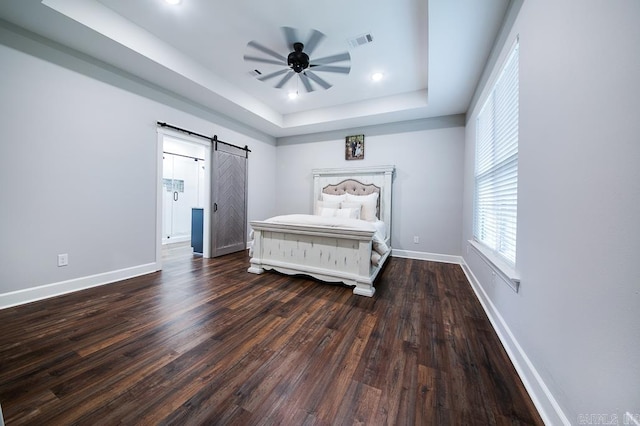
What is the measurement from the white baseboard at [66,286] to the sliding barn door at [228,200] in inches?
49.1

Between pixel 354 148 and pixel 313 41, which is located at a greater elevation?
pixel 313 41

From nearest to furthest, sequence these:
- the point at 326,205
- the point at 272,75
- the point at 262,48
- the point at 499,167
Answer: the point at 499,167 → the point at 262,48 → the point at 272,75 → the point at 326,205

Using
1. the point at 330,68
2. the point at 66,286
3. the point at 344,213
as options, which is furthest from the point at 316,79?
the point at 66,286

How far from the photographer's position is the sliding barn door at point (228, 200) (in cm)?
413

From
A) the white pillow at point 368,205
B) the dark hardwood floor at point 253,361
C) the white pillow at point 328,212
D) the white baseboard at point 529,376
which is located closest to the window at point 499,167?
the white baseboard at point 529,376

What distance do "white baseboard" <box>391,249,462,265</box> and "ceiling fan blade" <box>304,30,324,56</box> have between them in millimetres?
3584

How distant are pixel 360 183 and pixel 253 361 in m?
3.76

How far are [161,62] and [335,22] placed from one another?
210 cm

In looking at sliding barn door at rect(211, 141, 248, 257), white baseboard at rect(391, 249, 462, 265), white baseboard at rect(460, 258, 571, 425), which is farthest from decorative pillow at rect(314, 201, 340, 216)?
white baseboard at rect(460, 258, 571, 425)

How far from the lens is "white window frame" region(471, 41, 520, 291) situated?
180 centimetres

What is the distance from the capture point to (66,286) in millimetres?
2449

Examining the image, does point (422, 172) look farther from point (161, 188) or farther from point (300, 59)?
point (161, 188)

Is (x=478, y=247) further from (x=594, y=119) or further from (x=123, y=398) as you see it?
(x=123, y=398)

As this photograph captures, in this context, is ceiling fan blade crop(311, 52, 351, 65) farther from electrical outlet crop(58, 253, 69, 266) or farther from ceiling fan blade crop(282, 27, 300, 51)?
electrical outlet crop(58, 253, 69, 266)
